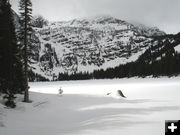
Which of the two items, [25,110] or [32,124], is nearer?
[32,124]

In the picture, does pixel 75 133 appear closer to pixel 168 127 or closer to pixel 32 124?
pixel 32 124

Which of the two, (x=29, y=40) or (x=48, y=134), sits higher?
(x=29, y=40)

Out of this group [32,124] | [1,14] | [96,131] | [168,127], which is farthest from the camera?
[1,14]

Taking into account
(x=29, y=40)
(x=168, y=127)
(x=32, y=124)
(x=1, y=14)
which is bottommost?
(x=32, y=124)

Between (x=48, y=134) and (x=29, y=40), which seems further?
(x=29, y=40)

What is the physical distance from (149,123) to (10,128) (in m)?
9.39

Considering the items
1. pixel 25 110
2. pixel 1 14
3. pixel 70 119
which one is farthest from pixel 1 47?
pixel 70 119

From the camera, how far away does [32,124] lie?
63.7ft

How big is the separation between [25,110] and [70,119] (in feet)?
20.0

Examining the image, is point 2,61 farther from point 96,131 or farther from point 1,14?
point 96,131

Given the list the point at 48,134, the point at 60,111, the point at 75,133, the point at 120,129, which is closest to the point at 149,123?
the point at 120,129

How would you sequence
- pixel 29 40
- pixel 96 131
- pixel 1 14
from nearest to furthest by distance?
pixel 96 131 → pixel 1 14 → pixel 29 40

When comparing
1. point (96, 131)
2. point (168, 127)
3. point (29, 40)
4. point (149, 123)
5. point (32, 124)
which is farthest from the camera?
point (29, 40)

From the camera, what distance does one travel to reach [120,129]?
49.9 feet
